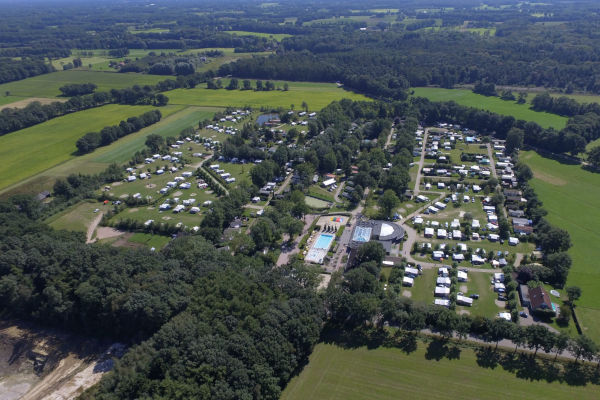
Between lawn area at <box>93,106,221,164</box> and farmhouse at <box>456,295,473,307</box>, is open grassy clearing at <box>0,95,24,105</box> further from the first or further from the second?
farmhouse at <box>456,295,473,307</box>

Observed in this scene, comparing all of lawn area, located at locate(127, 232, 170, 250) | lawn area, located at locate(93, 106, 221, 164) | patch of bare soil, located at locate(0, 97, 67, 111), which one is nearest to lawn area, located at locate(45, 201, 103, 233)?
lawn area, located at locate(127, 232, 170, 250)

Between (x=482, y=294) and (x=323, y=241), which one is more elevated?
(x=482, y=294)

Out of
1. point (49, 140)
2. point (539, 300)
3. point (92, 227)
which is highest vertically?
point (539, 300)

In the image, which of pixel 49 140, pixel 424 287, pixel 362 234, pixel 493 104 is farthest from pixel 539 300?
pixel 49 140

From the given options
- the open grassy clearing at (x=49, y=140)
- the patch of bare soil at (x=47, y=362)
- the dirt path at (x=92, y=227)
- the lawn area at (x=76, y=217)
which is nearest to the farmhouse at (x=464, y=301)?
the patch of bare soil at (x=47, y=362)

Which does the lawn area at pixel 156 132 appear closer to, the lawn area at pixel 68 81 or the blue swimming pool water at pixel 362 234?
the lawn area at pixel 68 81

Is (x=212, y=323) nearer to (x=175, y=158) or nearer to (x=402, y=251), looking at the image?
(x=402, y=251)

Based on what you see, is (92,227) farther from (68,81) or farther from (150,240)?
(68,81)
